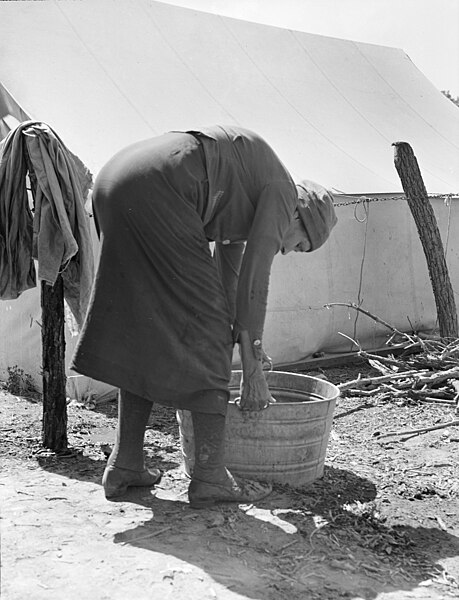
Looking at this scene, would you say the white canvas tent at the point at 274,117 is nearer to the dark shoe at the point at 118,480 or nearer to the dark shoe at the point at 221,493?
the dark shoe at the point at 118,480

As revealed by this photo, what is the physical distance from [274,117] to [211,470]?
553 cm

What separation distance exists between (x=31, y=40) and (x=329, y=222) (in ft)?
15.0

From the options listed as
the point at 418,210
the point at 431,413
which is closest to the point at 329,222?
the point at 431,413

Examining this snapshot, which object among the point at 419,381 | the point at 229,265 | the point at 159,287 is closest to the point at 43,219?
the point at 229,265

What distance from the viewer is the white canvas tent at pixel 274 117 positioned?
21.6 feet

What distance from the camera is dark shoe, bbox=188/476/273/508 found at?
335 centimetres

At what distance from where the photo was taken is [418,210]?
7582 mm

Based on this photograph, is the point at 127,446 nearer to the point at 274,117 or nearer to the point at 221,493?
the point at 221,493

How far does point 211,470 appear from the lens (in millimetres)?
3324

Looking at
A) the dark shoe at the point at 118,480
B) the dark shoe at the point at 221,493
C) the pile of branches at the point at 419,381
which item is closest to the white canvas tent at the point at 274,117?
the pile of branches at the point at 419,381

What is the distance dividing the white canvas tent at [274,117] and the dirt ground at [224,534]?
207 centimetres

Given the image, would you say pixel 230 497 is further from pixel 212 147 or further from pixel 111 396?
pixel 111 396

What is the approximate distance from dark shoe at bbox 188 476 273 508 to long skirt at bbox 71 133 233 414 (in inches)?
14.2

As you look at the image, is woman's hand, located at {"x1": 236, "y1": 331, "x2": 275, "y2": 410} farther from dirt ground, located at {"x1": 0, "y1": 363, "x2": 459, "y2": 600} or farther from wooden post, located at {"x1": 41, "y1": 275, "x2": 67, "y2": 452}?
wooden post, located at {"x1": 41, "y1": 275, "x2": 67, "y2": 452}
